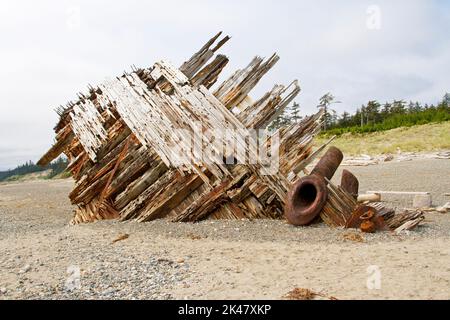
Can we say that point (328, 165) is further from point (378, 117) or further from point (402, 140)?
point (378, 117)

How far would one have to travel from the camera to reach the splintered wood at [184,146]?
8.16 metres

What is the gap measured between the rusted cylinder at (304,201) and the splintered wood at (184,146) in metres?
0.34

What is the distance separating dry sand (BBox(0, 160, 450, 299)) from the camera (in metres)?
4.52

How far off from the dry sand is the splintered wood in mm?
517

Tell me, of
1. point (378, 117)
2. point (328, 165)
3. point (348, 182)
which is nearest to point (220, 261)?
point (328, 165)

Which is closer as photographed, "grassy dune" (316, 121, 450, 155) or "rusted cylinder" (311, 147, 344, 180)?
"rusted cylinder" (311, 147, 344, 180)

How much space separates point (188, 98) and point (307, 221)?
11.6 feet

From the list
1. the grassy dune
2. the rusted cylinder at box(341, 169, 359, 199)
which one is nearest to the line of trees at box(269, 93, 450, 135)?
the grassy dune

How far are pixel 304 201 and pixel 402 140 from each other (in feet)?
81.6

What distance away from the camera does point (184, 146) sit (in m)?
8.52

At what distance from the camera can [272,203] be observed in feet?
26.7

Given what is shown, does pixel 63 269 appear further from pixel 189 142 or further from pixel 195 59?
pixel 195 59

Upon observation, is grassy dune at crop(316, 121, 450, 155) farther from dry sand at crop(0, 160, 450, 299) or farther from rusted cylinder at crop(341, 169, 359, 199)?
dry sand at crop(0, 160, 450, 299)
